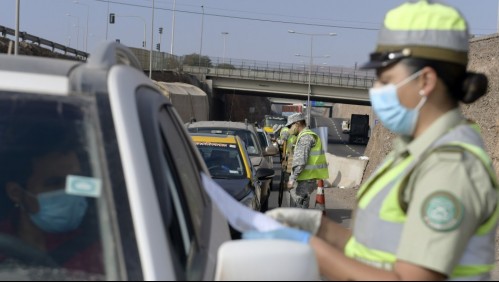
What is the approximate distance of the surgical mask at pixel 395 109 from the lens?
8.29 feet

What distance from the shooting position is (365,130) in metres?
88.5

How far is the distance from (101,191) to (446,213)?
3.29 feet

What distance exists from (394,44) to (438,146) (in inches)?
14.6

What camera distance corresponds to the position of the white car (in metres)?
2.12

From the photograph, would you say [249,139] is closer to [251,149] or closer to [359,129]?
[251,149]

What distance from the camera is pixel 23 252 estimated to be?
115 inches

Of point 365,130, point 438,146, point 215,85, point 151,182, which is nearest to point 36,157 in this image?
point 151,182

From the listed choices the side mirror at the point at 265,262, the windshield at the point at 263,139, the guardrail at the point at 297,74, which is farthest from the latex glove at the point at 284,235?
the guardrail at the point at 297,74

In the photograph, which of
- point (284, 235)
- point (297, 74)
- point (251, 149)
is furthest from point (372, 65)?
point (297, 74)

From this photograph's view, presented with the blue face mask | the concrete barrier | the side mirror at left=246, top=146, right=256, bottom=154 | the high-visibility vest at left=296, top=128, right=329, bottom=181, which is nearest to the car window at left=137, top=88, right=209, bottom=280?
the blue face mask

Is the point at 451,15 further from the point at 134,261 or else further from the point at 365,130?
the point at 365,130

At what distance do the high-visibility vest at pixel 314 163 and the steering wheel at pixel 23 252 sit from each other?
923 cm

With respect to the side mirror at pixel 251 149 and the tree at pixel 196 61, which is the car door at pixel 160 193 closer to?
the side mirror at pixel 251 149

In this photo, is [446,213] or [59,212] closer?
[446,213]
